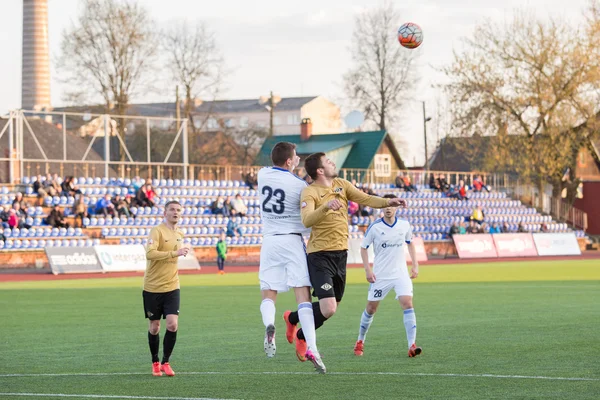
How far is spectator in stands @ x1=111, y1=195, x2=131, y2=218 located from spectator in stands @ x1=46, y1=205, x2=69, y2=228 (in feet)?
9.40

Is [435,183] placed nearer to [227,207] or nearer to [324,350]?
[227,207]

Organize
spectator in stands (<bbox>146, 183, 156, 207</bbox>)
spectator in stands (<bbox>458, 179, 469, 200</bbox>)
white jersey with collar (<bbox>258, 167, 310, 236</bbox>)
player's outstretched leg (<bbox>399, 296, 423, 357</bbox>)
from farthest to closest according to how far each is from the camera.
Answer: spectator in stands (<bbox>458, 179, 469, 200</bbox>), spectator in stands (<bbox>146, 183, 156, 207</bbox>), player's outstretched leg (<bbox>399, 296, 423, 357</bbox>), white jersey with collar (<bbox>258, 167, 310, 236</bbox>)

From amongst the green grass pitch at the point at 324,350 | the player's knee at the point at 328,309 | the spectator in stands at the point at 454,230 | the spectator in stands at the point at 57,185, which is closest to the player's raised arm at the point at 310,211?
the player's knee at the point at 328,309

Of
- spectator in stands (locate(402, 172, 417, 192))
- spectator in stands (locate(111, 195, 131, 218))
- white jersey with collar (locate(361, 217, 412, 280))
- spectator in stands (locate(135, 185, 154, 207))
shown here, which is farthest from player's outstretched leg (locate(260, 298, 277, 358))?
spectator in stands (locate(402, 172, 417, 192))

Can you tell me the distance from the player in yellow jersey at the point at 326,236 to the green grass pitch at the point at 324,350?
0.72 meters

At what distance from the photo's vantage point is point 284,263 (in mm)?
10000

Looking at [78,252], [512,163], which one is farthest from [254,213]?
[512,163]

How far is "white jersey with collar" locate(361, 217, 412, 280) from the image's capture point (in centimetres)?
1202

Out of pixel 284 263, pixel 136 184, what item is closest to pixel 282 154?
pixel 284 263

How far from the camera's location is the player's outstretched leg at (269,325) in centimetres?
962

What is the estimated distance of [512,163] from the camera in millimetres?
60594

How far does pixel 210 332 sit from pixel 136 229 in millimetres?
25150

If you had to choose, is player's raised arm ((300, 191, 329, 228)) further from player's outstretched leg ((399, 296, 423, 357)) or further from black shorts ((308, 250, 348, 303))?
player's outstretched leg ((399, 296, 423, 357))

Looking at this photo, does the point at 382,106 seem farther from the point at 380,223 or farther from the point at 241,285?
the point at 380,223
